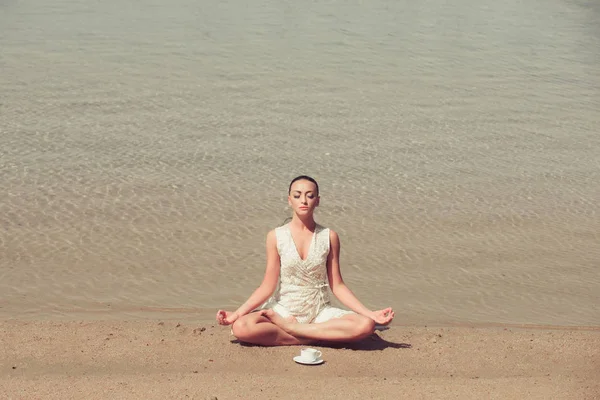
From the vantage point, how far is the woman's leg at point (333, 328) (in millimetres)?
5922

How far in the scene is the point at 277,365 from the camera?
5.72 meters

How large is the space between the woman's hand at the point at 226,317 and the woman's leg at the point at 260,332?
4 cm

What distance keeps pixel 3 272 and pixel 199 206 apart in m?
2.15

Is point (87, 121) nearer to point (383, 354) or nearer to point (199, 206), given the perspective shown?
point (199, 206)

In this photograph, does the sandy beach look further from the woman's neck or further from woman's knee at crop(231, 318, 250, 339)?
the woman's neck

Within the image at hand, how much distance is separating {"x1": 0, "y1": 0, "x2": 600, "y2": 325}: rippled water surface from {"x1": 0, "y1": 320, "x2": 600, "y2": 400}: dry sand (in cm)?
92

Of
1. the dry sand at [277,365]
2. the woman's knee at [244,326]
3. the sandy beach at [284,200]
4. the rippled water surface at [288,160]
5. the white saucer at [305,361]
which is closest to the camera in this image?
the dry sand at [277,365]

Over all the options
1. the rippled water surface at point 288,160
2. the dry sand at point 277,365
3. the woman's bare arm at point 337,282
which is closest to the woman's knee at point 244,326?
the dry sand at point 277,365

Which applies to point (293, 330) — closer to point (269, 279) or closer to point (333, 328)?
point (333, 328)

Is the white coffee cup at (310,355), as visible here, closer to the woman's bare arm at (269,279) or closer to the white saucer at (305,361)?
the white saucer at (305,361)

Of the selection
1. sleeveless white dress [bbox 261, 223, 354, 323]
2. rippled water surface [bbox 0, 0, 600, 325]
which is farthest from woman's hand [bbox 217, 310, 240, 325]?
rippled water surface [bbox 0, 0, 600, 325]

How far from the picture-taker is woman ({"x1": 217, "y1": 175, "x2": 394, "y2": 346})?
595 cm

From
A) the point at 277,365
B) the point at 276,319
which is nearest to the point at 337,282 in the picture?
the point at 276,319

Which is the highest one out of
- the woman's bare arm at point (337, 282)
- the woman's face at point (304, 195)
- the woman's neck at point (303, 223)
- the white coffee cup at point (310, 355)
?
the woman's face at point (304, 195)
